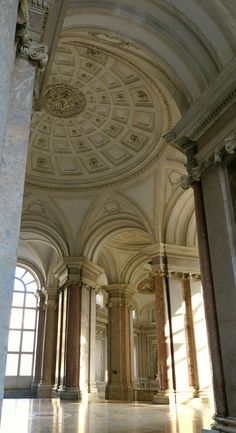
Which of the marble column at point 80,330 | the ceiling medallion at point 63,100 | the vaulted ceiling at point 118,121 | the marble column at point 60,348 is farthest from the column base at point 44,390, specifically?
the ceiling medallion at point 63,100

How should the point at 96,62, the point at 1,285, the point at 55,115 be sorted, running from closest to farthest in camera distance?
1. the point at 1,285
2. the point at 96,62
3. the point at 55,115

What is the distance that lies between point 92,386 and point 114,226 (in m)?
5.75

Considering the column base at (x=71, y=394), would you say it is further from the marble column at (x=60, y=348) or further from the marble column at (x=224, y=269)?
the marble column at (x=224, y=269)

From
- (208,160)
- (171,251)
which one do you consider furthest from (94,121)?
(208,160)

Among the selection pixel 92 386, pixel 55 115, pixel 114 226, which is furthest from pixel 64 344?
pixel 55 115

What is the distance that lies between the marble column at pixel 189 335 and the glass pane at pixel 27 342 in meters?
9.64

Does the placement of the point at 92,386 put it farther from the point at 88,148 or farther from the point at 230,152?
the point at 230,152

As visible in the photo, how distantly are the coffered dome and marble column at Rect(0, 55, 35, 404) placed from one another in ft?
20.2

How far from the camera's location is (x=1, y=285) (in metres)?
2.44

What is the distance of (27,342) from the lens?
1864 centimetres

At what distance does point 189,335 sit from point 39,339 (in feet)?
27.7

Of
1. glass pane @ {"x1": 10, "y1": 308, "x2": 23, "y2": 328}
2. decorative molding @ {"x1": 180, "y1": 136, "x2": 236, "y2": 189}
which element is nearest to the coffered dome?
decorative molding @ {"x1": 180, "y1": 136, "x2": 236, "y2": 189}

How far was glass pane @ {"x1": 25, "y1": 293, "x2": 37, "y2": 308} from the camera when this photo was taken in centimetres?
1942

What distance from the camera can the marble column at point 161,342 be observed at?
36.4 feet
